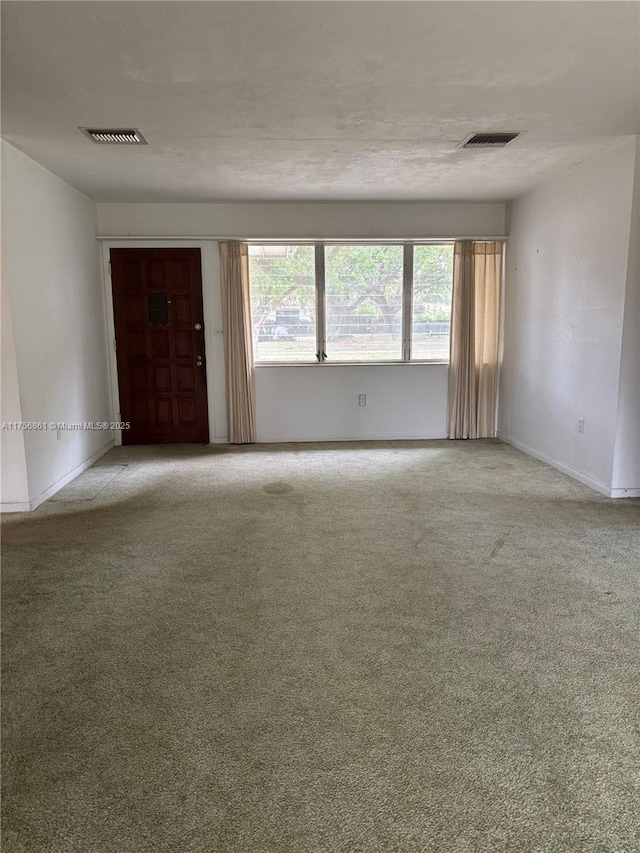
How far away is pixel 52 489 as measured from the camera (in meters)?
4.37

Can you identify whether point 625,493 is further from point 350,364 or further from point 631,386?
point 350,364

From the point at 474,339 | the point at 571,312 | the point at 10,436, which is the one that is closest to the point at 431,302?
the point at 474,339

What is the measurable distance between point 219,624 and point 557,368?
384 centimetres

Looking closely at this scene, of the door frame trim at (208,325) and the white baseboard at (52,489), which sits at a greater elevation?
the door frame trim at (208,325)

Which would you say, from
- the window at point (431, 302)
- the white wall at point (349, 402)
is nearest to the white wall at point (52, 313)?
the white wall at point (349, 402)

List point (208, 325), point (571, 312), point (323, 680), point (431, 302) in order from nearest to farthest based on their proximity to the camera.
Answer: point (323, 680) → point (571, 312) → point (208, 325) → point (431, 302)

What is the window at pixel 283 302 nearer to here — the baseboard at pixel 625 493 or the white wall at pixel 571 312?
the white wall at pixel 571 312

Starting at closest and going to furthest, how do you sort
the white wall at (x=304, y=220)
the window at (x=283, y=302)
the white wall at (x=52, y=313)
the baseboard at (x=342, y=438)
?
the white wall at (x=52, y=313) < the white wall at (x=304, y=220) < the window at (x=283, y=302) < the baseboard at (x=342, y=438)

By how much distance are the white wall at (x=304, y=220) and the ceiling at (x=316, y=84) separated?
3.68 ft

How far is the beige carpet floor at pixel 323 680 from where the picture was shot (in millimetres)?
1452

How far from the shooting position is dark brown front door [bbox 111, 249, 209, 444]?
229 inches

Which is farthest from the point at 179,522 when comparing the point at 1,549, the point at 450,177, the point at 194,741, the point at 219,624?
the point at 450,177

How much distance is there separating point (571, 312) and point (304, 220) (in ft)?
9.50

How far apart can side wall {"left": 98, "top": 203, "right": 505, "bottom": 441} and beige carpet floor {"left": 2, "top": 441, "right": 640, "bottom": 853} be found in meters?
2.37
